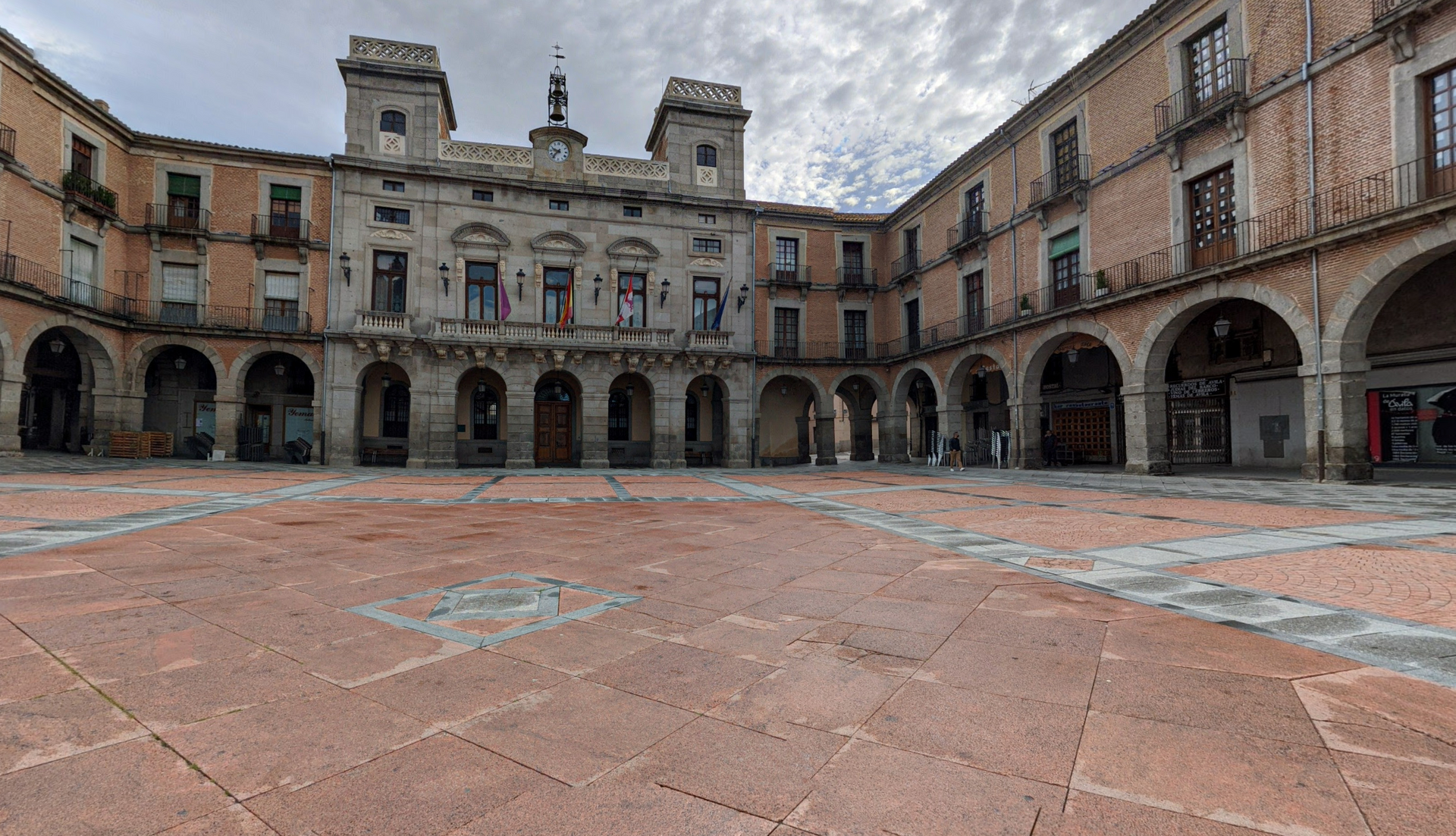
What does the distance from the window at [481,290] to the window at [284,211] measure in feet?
20.4

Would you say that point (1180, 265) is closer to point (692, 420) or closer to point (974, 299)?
point (974, 299)

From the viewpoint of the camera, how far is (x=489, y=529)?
7672 mm

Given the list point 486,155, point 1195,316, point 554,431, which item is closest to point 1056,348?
point 1195,316

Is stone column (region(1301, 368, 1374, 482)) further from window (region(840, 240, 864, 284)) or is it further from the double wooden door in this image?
the double wooden door

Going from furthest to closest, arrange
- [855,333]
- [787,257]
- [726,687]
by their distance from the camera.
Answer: [855,333]
[787,257]
[726,687]

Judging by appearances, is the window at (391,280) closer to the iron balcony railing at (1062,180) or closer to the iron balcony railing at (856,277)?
the iron balcony railing at (856,277)

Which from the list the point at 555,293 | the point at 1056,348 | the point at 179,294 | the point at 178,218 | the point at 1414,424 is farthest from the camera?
the point at 555,293

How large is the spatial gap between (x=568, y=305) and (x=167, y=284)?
47.3 feet

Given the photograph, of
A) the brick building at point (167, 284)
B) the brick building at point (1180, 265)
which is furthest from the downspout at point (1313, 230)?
the brick building at point (167, 284)

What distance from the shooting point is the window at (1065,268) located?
1922 centimetres

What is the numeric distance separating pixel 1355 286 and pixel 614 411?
2251 cm

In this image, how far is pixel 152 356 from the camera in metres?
21.1

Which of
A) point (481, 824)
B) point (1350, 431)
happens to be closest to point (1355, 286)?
point (1350, 431)

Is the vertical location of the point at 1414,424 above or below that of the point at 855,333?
below
